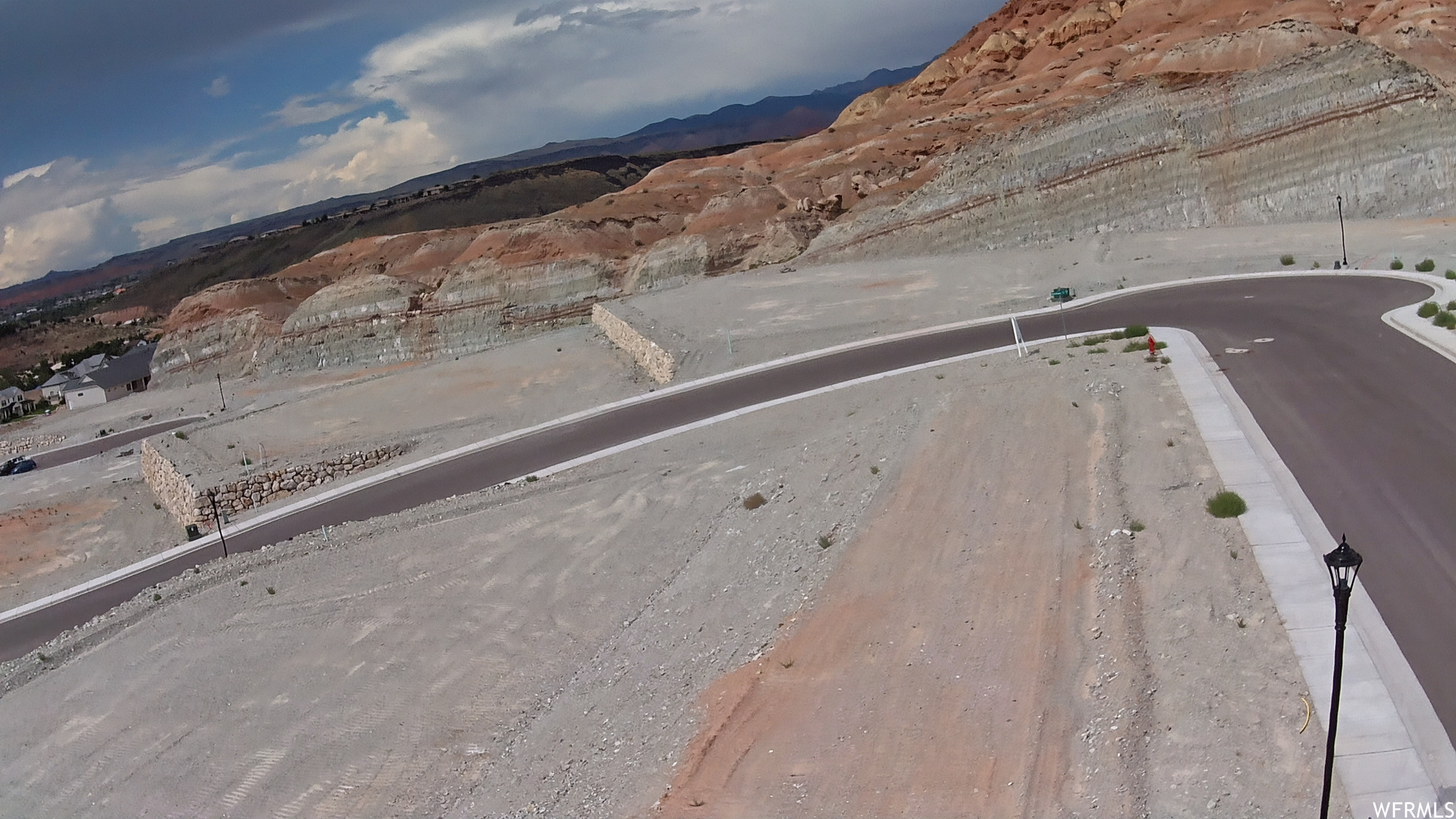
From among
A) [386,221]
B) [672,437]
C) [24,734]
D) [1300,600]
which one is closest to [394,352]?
[672,437]

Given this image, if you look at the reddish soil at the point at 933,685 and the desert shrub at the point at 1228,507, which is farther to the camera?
the desert shrub at the point at 1228,507

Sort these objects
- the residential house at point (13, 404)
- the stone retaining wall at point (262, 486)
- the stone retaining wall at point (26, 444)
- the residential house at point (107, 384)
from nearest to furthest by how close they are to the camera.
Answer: the stone retaining wall at point (262, 486) < the stone retaining wall at point (26, 444) < the residential house at point (107, 384) < the residential house at point (13, 404)

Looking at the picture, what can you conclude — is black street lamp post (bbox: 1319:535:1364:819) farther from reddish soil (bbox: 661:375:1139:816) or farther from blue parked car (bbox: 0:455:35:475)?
blue parked car (bbox: 0:455:35:475)

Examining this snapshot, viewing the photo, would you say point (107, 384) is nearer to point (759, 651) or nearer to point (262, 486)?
point (262, 486)

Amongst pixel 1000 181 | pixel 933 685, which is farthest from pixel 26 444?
pixel 933 685

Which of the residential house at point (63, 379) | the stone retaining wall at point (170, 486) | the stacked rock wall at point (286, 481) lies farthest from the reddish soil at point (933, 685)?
the residential house at point (63, 379)

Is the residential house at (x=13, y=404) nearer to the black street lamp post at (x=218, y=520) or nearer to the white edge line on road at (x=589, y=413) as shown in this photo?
the black street lamp post at (x=218, y=520)

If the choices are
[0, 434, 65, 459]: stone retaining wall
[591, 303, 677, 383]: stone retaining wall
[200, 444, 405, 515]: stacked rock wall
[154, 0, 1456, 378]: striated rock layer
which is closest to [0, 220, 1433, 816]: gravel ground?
[200, 444, 405, 515]: stacked rock wall
